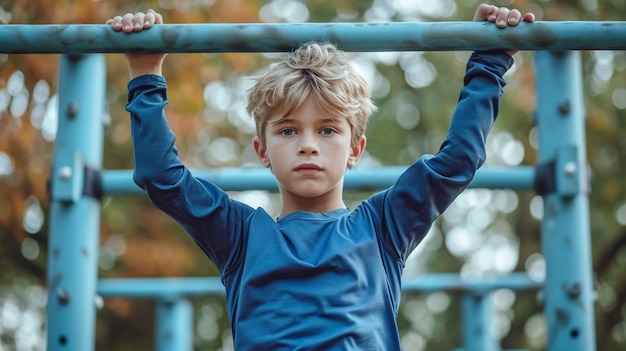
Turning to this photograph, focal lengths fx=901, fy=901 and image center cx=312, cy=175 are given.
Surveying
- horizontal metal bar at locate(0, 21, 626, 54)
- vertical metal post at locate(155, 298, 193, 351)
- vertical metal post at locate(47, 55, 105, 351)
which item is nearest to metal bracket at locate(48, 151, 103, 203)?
vertical metal post at locate(47, 55, 105, 351)

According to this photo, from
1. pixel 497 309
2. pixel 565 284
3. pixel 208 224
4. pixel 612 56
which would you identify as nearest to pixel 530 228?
pixel 497 309

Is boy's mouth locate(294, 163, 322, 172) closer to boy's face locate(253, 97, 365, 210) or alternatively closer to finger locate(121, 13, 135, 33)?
boy's face locate(253, 97, 365, 210)

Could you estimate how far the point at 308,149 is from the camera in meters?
1.76

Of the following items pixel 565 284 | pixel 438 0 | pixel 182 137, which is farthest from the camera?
pixel 438 0

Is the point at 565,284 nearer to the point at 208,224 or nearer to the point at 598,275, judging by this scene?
the point at 208,224

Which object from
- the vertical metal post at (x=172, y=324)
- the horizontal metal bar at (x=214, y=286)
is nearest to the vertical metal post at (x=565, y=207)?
the horizontal metal bar at (x=214, y=286)

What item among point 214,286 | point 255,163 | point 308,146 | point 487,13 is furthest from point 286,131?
point 255,163

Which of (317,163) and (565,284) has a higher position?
(317,163)

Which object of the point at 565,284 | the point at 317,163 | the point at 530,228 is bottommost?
the point at 565,284

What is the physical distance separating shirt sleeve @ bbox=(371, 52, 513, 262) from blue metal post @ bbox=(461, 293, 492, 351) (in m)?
2.66

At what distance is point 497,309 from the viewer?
10992 millimetres

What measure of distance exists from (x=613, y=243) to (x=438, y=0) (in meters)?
3.33

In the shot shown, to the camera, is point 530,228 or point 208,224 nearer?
point 208,224

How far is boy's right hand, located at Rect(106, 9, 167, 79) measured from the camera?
1836mm
